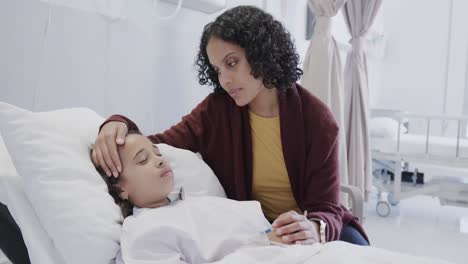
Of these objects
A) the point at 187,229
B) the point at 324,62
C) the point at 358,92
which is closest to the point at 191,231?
the point at 187,229

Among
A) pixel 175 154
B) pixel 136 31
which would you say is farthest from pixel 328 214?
pixel 136 31

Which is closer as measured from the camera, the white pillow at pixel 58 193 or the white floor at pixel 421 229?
the white pillow at pixel 58 193

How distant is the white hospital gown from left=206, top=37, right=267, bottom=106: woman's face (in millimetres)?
380

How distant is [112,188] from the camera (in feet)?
3.89

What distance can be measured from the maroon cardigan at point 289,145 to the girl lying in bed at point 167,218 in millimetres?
234

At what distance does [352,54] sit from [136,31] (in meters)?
1.76

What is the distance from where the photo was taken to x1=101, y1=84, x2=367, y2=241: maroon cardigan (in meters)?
1.47

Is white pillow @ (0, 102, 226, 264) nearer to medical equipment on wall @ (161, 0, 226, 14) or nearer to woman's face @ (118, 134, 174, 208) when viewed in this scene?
woman's face @ (118, 134, 174, 208)

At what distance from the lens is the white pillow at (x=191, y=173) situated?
4.56 ft

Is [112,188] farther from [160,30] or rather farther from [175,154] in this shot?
[160,30]

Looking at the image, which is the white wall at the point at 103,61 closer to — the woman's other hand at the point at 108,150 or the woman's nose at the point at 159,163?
the woman's other hand at the point at 108,150

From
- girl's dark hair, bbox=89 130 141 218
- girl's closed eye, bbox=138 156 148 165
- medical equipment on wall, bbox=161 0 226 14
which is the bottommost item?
girl's dark hair, bbox=89 130 141 218

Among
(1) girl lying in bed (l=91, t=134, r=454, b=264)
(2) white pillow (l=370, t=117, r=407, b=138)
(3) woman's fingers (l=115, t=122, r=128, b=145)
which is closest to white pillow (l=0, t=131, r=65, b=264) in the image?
(1) girl lying in bed (l=91, t=134, r=454, b=264)

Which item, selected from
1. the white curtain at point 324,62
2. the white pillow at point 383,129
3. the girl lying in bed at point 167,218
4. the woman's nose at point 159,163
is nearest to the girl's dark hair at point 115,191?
the girl lying in bed at point 167,218
